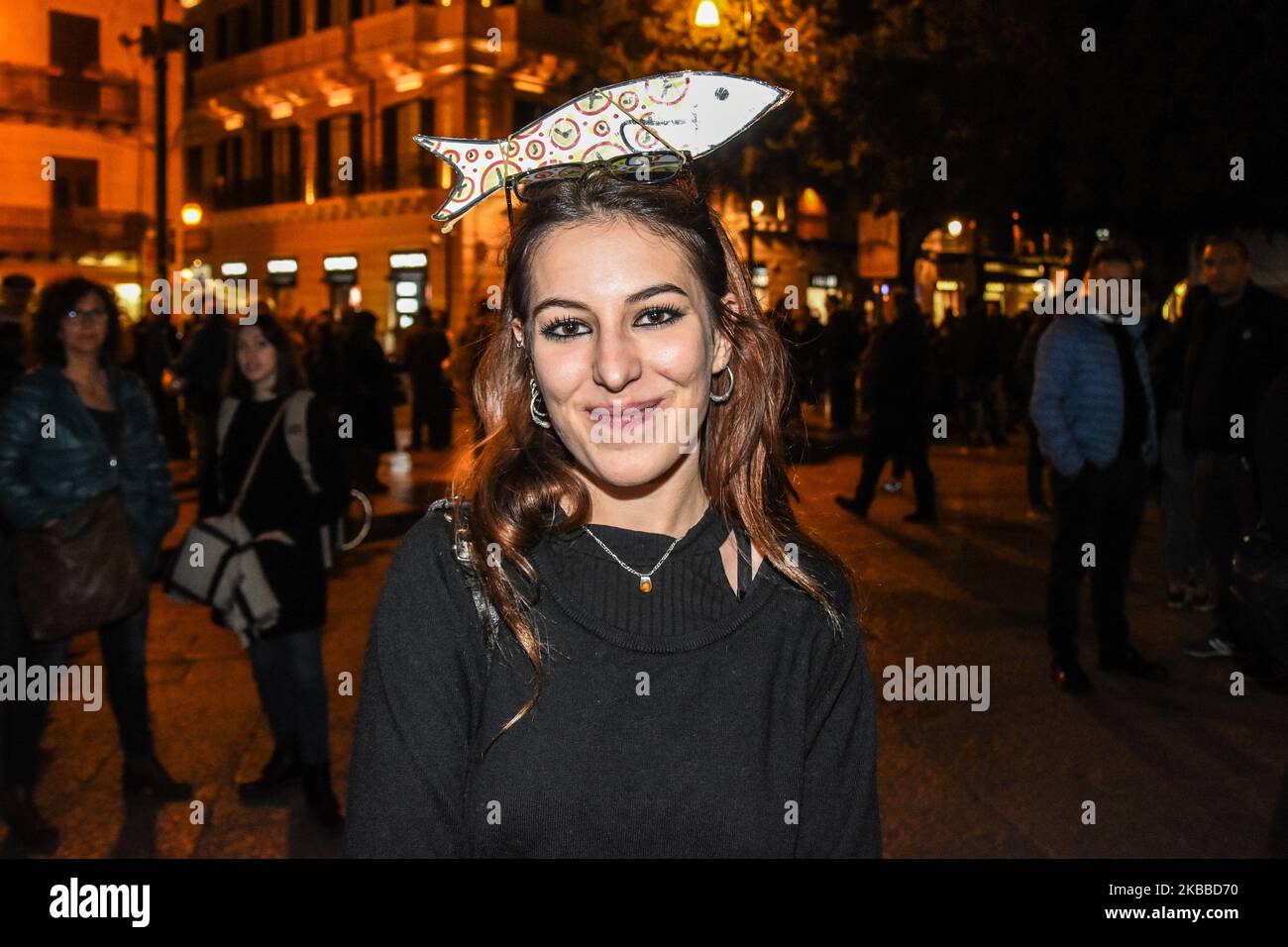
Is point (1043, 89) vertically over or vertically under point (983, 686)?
over

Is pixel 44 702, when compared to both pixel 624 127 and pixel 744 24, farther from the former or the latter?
pixel 744 24

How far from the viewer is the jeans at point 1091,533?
5.80 m

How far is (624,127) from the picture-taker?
1893 millimetres

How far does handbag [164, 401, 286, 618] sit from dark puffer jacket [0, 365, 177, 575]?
0.27 m

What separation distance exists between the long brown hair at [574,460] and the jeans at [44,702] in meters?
3.17

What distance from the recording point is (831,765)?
1.95 m

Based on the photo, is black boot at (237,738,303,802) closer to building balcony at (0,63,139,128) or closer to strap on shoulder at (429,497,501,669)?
strap on shoulder at (429,497,501,669)

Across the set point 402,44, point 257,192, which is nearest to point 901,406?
point 402,44

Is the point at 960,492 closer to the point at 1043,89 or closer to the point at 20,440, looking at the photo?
the point at 1043,89

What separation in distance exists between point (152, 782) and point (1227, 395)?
572 centimetres

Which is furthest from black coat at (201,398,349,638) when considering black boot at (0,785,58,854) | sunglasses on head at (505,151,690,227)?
sunglasses on head at (505,151,690,227)

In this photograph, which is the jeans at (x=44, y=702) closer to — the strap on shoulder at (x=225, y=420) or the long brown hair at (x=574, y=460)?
the strap on shoulder at (x=225, y=420)
